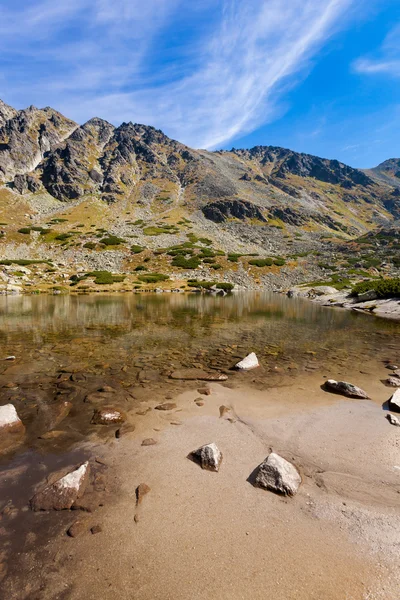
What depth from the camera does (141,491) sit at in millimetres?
5383

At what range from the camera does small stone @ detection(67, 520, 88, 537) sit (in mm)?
4410

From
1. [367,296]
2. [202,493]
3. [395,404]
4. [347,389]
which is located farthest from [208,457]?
[367,296]

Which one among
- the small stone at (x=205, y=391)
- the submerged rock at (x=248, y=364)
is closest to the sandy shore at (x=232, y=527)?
the small stone at (x=205, y=391)

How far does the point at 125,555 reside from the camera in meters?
4.10

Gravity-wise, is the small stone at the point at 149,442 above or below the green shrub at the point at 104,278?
below

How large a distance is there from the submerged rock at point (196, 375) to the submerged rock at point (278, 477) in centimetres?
572

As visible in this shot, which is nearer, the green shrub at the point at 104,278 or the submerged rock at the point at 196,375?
the submerged rock at the point at 196,375

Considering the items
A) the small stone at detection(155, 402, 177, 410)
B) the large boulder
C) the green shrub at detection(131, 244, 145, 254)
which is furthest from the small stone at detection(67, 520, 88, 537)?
the green shrub at detection(131, 244, 145, 254)

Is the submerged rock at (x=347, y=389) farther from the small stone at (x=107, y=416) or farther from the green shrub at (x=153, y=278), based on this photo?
the green shrub at (x=153, y=278)

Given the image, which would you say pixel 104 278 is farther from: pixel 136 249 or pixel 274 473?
pixel 274 473

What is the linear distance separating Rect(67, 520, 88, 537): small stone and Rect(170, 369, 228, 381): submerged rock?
7.07 metres

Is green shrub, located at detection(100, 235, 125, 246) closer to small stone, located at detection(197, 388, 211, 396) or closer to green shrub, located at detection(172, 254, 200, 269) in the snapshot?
green shrub, located at detection(172, 254, 200, 269)

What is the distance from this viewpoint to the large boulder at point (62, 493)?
4.95 meters

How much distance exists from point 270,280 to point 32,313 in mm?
62460
